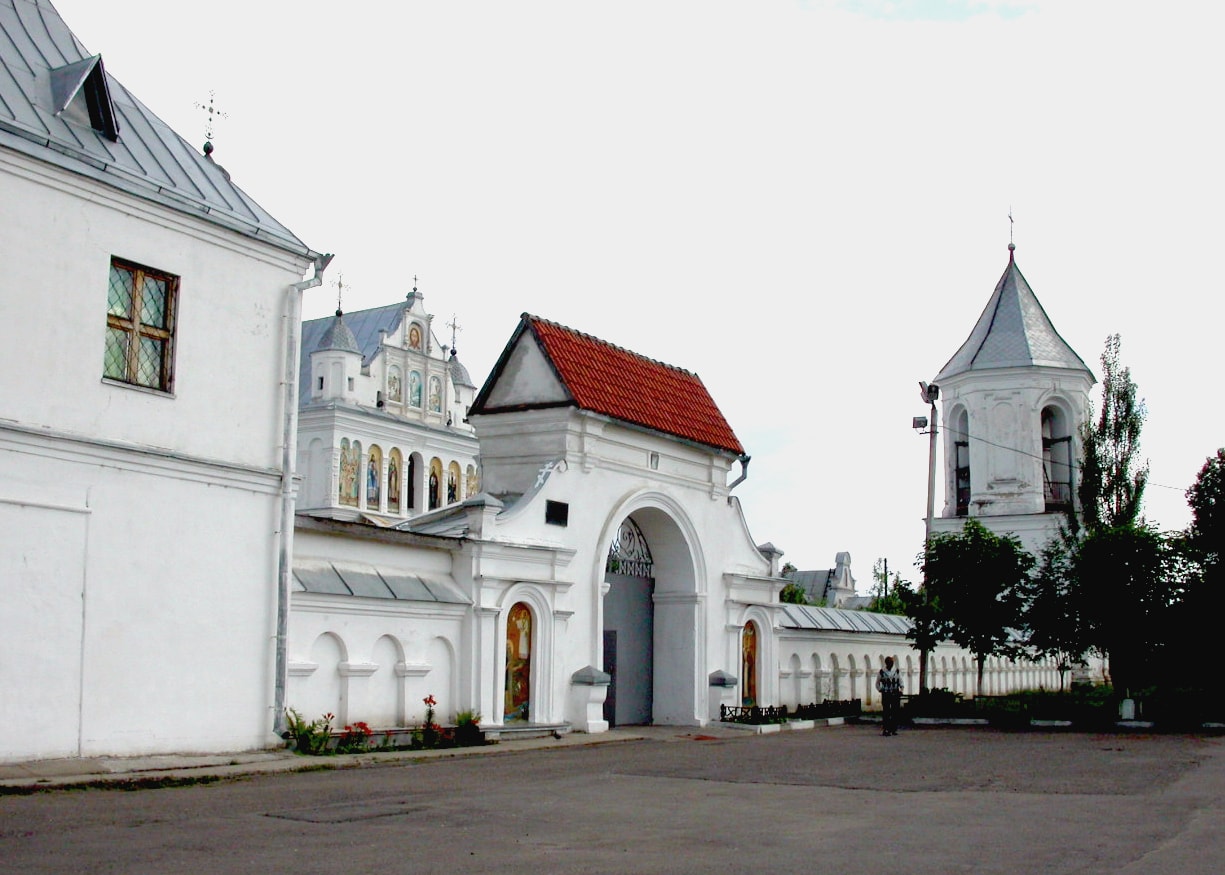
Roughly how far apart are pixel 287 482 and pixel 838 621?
1931 centimetres

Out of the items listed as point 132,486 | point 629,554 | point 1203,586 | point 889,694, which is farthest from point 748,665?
point 132,486

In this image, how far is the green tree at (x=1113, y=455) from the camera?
39.3m

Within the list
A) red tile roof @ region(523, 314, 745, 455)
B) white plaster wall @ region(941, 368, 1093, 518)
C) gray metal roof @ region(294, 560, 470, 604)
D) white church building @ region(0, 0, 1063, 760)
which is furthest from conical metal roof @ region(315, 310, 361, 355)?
gray metal roof @ region(294, 560, 470, 604)

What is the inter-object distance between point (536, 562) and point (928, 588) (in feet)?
39.4

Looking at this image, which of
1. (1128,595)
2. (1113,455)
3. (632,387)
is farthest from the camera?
(1113,455)

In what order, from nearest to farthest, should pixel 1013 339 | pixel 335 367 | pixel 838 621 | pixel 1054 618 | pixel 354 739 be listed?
pixel 354 739, pixel 1054 618, pixel 838 621, pixel 1013 339, pixel 335 367

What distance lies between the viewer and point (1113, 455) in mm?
39969

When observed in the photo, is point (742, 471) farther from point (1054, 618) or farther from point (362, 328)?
point (362, 328)

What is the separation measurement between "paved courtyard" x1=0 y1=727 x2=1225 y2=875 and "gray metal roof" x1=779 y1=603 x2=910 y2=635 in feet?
43.9

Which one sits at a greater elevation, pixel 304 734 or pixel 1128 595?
pixel 1128 595

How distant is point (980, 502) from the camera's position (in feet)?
141

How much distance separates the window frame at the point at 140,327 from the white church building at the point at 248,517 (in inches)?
1.1

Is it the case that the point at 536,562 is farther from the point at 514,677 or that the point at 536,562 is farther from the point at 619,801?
the point at 619,801

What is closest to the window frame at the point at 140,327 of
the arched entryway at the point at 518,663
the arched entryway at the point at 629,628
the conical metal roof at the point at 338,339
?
the arched entryway at the point at 518,663
